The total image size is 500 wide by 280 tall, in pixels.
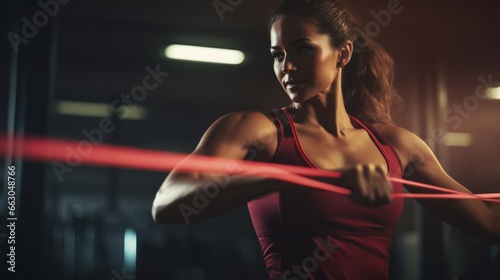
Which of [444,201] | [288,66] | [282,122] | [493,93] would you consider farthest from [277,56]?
[493,93]

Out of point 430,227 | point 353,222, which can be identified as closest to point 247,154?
point 353,222

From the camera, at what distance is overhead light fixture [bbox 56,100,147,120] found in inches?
56.0

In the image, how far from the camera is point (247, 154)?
4.80 ft

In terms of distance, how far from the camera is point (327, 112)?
1607 millimetres

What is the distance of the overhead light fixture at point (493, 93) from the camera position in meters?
1.89

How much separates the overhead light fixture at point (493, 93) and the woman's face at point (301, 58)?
0.58m

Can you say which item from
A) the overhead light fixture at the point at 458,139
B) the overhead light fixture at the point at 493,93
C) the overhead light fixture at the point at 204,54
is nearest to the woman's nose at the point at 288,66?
the overhead light fixture at the point at 204,54

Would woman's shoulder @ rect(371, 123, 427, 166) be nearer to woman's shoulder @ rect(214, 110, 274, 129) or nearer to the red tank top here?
the red tank top

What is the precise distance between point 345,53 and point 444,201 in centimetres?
48

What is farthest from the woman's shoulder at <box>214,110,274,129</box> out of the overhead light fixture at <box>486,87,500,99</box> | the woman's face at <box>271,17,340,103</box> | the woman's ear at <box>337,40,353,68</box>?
the overhead light fixture at <box>486,87,500,99</box>

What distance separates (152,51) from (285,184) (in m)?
0.45

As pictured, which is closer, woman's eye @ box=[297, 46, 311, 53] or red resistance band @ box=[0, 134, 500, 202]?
red resistance band @ box=[0, 134, 500, 202]

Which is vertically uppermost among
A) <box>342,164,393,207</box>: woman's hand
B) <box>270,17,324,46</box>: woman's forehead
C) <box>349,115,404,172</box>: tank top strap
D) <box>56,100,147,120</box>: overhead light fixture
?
<box>270,17,324,46</box>: woman's forehead

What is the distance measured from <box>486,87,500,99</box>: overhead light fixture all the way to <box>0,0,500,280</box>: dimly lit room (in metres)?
0.33
